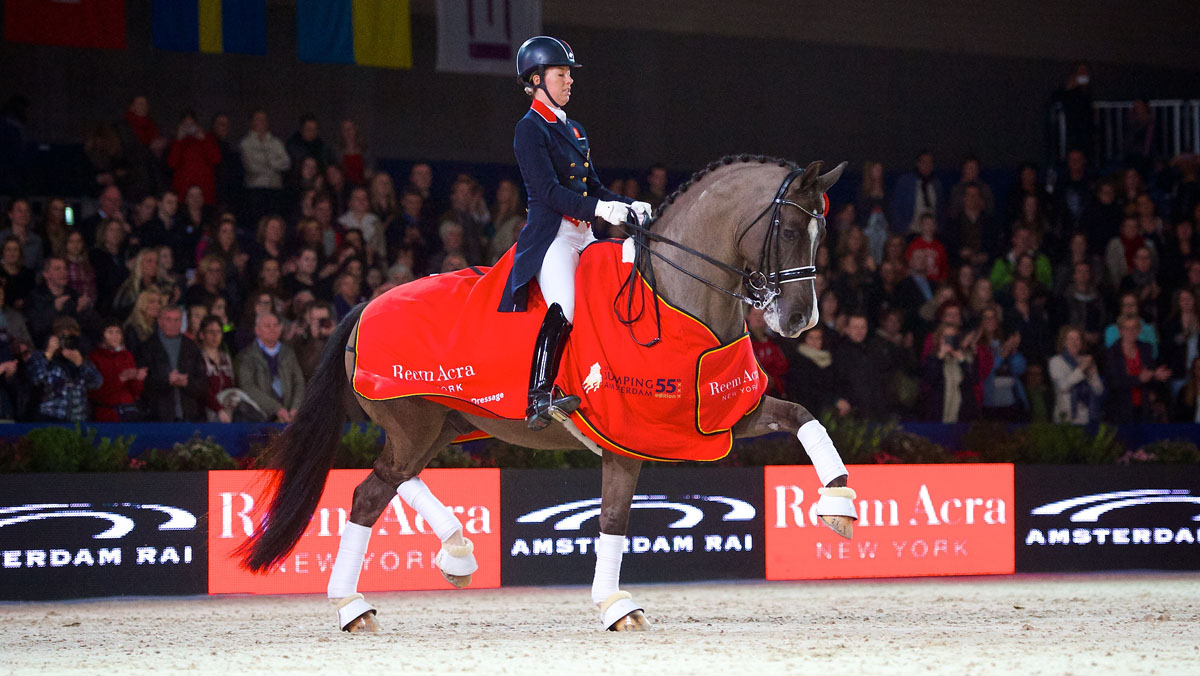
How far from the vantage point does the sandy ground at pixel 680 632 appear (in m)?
5.50

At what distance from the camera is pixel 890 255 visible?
43.9 ft

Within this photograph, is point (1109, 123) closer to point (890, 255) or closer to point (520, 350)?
point (890, 255)

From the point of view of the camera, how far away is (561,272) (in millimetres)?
6246

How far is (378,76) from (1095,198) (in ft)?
26.8

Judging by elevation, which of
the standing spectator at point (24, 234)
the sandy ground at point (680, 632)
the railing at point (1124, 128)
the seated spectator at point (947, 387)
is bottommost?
the sandy ground at point (680, 632)

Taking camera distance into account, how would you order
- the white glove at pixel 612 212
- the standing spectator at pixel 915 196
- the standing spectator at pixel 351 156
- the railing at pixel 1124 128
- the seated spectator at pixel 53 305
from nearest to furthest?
the white glove at pixel 612 212 → the seated spectator at pixel 53 305 → the standing spectator at pixel 351 156 → the standing spectator at pixel 915 196 → the railing at pixel 1124 128

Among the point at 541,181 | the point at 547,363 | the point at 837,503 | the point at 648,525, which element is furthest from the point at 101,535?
the point at 837,503

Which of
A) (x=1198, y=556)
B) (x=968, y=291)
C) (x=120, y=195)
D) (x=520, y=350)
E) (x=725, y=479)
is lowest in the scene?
(x=1198, y=556)

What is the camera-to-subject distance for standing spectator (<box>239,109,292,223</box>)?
12641 millimetres

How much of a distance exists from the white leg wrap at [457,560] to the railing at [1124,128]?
11.9m

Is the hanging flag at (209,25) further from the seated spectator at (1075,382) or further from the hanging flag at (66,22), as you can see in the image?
the seated spectator at (1075,382)

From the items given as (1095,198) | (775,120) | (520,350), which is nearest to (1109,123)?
(1095,198)

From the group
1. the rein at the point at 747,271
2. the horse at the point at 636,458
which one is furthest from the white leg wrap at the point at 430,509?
the rein at the point at 747,271

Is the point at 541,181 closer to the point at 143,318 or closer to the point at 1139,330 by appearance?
the point at 143,318
